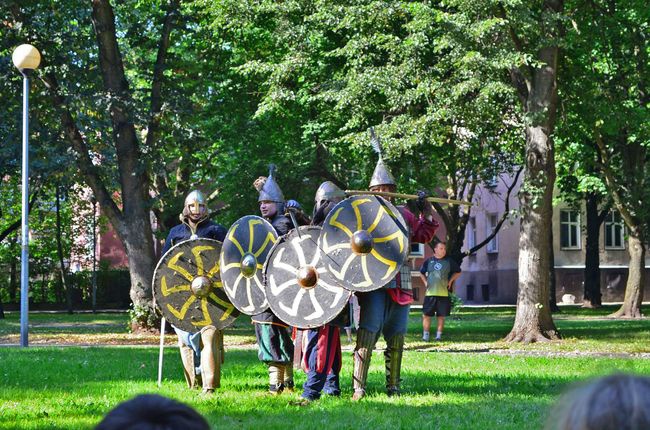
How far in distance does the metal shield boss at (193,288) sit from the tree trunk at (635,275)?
73.6 feet

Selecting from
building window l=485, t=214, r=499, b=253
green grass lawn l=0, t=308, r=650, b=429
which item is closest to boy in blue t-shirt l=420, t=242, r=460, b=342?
green grass lawn l=0, t=308, r=650, b=429

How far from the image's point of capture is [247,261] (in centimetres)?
952

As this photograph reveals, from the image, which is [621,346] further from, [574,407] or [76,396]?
[574,407]

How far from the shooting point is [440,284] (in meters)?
20.7

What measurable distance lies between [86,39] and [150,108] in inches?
75.5

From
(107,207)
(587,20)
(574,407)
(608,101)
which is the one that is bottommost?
(574,407)

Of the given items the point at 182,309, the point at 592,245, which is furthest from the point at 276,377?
the point at 592,245

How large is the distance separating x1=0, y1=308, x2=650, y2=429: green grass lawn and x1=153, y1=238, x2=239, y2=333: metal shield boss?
0.63 metres

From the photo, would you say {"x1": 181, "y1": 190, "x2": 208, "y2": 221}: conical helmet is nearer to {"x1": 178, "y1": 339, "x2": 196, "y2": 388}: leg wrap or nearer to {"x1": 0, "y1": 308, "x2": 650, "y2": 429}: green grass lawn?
{"x1": 178, "y1": 339, "x2": 196, "y2": 388}: leg wrap

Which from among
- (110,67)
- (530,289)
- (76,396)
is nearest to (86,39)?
(110,67)

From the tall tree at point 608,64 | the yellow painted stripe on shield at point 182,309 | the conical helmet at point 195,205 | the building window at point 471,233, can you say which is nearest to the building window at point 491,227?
the building window at point 471,233

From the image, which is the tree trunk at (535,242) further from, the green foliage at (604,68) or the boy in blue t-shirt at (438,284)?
the green foliage at (604,68)

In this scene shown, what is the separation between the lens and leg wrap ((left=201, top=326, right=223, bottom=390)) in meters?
9.74

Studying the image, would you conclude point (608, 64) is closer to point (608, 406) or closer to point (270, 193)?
point (270, 193)
